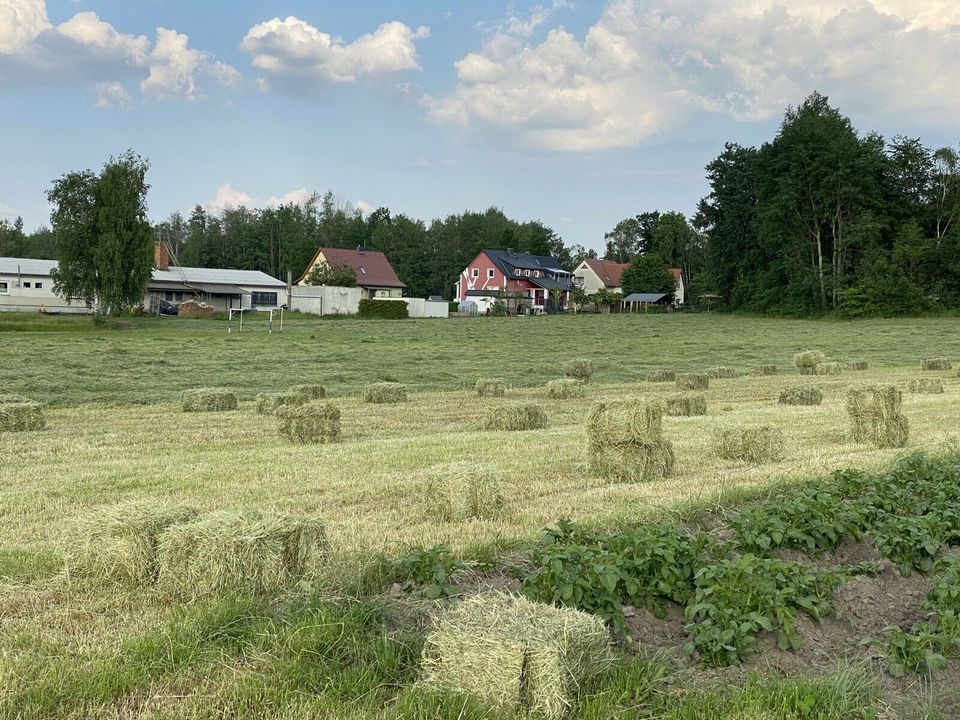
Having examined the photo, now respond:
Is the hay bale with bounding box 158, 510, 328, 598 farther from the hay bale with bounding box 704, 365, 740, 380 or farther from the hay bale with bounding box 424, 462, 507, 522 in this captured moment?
the hay bale with bounding box 704, 365, 740, 380

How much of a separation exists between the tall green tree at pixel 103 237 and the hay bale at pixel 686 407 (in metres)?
48.2

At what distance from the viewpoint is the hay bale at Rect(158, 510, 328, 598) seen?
614 centimetres

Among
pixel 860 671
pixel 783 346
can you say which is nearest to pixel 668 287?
pixel 783 346

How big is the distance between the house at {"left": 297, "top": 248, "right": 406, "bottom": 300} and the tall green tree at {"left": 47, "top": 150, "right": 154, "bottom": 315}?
36.4 metres

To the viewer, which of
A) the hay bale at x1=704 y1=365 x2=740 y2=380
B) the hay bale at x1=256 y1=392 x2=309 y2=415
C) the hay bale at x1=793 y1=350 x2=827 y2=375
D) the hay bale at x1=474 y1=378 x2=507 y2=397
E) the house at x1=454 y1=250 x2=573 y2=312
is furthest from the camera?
the house at x1=454 y1=250 x2=573 y2=312

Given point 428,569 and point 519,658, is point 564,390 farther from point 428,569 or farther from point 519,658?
point 519,658

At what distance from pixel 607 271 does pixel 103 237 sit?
8485 centimetres

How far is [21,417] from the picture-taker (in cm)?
1562

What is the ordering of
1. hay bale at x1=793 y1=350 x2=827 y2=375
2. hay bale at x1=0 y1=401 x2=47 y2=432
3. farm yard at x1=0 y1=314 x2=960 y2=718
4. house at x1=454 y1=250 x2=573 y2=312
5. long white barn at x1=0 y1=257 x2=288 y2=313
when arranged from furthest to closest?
1. house at x1=454 y1=250 x2=573 y2=312
2. long white barn at x1=0 y1=257 x2=288 y2=313
3. hay bale at x1=793 y1=350 x2=827 y2=375
4. hay bale at x1=0 y1=401 x2=47 y2=432
5. farm yard at x1=0 y1=314 x2=960 y2=718

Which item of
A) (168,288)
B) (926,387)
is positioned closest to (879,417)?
(926,387)

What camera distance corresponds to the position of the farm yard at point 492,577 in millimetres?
4668

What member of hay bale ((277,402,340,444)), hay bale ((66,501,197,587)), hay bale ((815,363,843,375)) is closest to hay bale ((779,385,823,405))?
hay bale ((815,363,843,375))

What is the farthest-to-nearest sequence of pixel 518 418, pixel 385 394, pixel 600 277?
pixel 600 277, pixel 385 394, pixel 518 418

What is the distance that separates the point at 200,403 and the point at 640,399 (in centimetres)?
1107
